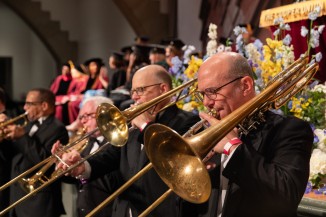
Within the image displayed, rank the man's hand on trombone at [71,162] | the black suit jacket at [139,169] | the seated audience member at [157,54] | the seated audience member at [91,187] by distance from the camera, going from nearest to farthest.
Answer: the black suit jacket at [139,169] < the man's hand on trombone at [71,162] < the seated audience member at [91,187] < the seated audience member at [157,54]

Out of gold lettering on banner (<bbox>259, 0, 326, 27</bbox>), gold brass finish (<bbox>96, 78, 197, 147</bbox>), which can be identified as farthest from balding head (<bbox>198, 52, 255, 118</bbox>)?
gold lettering on banner (<bbox>259, 0, 326, 27</bbox>)

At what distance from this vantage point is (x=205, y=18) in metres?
9.13

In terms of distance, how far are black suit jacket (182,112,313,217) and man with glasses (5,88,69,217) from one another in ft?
8.17

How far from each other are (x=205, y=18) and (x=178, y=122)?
596cm

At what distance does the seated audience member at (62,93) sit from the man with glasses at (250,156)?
7510 mm

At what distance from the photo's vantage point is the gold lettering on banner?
152 inches

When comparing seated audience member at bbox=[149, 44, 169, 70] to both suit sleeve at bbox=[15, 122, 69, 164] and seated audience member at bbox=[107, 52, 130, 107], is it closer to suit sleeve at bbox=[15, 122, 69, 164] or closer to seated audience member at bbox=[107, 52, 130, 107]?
seated audience member at bbox=[107, 52, 130, 107]

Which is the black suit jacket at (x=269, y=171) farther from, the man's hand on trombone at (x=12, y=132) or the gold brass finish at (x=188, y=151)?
the man's hand on trombone at (x=12, y=132)

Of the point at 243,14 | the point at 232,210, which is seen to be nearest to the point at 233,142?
the point at 232,210

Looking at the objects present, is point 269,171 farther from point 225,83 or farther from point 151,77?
point 151,77

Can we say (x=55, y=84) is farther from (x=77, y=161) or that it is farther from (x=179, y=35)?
(x=77, y=161)

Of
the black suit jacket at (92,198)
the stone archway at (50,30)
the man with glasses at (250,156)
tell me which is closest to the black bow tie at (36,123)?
the black suit jacket at (92,198)

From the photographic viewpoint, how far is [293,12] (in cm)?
407

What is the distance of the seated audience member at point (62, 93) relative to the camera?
10016 mm
